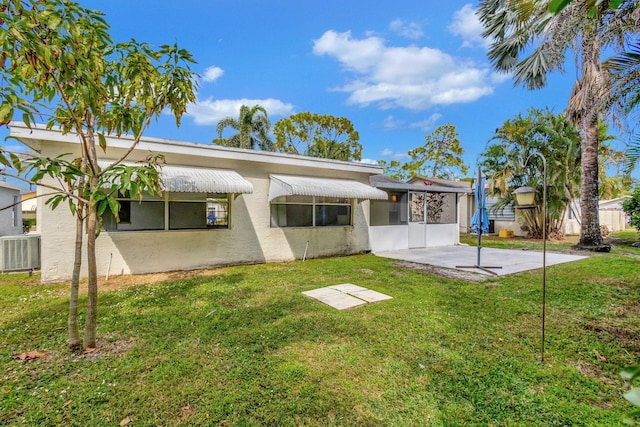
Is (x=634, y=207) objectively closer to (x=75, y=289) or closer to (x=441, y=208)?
(x=441, y=208)

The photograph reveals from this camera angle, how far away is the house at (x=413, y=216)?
49.2 feet

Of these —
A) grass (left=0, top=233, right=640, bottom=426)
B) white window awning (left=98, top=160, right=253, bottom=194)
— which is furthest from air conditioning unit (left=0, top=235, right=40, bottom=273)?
white window awning (left=98, top=160, right=253, bottom=194)

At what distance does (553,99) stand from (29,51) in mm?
25447

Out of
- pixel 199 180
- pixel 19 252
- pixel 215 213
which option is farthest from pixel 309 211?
pixel 19 252

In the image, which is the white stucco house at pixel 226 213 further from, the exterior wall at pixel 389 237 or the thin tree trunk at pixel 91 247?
the thin tree trunk at pixel 91 247

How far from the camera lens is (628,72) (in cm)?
627

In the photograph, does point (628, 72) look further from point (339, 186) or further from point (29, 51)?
point (29, 51)

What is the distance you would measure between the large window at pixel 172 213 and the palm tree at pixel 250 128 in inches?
616

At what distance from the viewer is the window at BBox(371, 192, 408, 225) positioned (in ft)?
49.0

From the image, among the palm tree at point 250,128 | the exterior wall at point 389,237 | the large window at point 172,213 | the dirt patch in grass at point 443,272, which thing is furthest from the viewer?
the palm tree at point 250,128

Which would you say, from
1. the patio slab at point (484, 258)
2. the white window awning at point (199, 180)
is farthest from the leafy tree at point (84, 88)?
the patio slab at point (484, 258)

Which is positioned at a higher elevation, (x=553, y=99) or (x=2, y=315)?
(x=553, y=99)

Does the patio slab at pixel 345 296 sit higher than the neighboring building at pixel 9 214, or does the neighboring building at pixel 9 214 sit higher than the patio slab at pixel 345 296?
the neighboring building at pixel 9 214

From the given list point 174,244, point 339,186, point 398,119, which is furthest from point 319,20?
point 398,119
